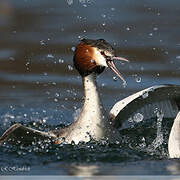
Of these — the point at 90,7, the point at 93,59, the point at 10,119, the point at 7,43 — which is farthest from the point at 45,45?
the point at 93,59

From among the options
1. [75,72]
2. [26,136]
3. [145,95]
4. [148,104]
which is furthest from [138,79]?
[26,136]

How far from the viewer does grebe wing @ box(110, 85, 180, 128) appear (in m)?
9.05

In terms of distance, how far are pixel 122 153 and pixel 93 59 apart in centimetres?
93

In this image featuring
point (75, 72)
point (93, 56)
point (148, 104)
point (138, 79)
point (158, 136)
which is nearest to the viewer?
point (93, 56)

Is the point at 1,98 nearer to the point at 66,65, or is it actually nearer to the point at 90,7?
the point at 66,65

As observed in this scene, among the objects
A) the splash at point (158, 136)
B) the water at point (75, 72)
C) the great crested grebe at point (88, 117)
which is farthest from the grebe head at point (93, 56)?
the splash at point (158, 136)

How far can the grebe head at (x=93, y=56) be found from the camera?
842 cm

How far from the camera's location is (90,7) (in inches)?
563

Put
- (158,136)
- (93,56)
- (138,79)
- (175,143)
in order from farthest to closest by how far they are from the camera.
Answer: (138,79), (158,136), (93,56), (175,143)

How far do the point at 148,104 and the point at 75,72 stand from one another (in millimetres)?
2556

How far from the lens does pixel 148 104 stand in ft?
30.5

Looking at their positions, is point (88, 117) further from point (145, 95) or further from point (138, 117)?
point (138, 117)

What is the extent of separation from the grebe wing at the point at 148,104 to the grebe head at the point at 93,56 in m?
0.64

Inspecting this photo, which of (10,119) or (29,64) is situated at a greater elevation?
(29,64)
